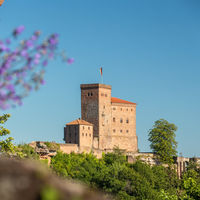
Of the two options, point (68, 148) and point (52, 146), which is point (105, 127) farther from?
point (52, 146)

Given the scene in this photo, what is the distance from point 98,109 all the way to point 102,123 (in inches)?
92.1

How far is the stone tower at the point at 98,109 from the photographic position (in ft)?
275

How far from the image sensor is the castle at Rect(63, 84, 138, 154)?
7919cm

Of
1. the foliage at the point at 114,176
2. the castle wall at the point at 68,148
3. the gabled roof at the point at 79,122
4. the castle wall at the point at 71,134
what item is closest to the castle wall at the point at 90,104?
the gabled roof at the point at 79,122

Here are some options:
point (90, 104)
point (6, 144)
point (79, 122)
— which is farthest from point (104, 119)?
point (6, 144)

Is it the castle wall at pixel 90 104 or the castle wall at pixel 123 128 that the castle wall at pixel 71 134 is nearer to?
the castle wall at pixel 90 104

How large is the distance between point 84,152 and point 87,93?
16419 millimetres

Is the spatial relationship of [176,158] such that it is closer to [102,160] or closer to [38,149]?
[102,160]

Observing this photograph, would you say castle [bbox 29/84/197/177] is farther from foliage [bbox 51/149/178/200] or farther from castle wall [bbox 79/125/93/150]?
foliage [bbox 51/149/178/200]

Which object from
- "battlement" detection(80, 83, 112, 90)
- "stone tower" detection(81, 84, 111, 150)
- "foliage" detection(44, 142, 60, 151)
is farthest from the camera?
"battlement" detection(80, 83, 112, 90)

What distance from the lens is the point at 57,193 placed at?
11.4 feet

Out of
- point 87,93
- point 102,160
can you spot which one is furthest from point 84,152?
point 87,93

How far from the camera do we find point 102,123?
84.7 meters

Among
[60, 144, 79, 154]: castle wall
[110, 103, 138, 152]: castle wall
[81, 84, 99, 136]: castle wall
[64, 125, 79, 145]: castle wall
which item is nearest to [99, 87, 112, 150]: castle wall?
[81, 84, 99, 136]: castle wall
